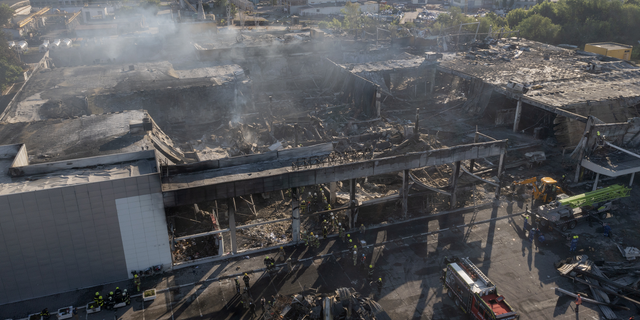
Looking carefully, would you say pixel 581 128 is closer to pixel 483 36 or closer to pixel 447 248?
pixel 447 248

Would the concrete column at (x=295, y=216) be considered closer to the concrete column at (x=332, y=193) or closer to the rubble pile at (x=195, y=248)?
the concrete column at (x=332, y=193)

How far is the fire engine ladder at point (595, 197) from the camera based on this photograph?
81.3 ft

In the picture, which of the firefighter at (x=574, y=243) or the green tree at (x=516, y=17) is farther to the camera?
the green tree at (x=516, y=17)

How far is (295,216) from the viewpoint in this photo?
73.9 ft

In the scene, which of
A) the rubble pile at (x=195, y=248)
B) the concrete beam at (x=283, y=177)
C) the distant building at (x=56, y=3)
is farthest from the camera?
the distant building at (x=56, y=3)

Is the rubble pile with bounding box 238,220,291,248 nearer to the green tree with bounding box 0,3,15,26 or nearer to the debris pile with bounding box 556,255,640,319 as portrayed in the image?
the debris pile with bounding box 556,255,640,319

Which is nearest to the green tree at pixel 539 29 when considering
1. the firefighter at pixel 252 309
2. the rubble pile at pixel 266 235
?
the rubble pile at pixel 266 235

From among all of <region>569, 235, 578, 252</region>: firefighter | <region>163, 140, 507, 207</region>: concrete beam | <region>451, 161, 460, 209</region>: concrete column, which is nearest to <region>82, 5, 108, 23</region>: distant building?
<region>163, 140, 507, 207</region>: concrete beam

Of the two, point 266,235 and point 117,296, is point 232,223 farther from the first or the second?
point 117,296

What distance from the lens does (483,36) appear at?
217 ft

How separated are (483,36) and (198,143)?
162 ft

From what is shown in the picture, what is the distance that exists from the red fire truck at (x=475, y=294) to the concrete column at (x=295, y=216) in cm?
786

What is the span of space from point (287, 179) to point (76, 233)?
9.70m

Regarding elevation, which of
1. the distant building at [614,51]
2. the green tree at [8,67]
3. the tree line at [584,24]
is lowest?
the green tree at [8,67]
